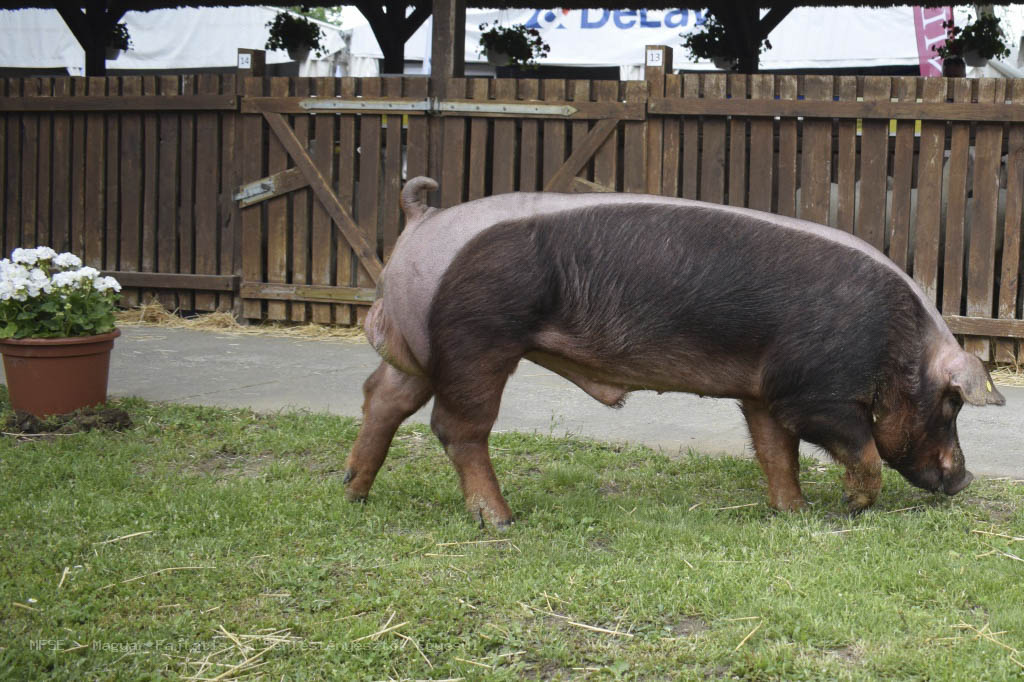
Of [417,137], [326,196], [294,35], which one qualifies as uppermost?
[294,35]

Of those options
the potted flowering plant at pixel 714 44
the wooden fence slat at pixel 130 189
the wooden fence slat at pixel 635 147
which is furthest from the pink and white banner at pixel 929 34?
the wooden fence slat at pixel 130 189

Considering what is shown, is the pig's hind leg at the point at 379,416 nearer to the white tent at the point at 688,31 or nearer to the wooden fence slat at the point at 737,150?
the wooden fence slat at the point at 737,150

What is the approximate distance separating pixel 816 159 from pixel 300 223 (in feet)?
12.5

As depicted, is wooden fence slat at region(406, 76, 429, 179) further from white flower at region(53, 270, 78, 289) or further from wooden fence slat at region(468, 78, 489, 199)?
white flower at region(53, 270, 78, 289)

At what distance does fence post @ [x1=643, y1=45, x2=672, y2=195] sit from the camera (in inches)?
291

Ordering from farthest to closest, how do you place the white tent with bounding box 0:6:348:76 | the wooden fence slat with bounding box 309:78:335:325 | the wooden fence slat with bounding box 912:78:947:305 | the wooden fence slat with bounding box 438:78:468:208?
the white tent with bounding box 0:6:348:76
the wooden fence slat with bounding box 309:78:335:325
the wooden fence slat with bounding box 438:78:468:208
the wooden fence slat with bounding box 912:78:947:305

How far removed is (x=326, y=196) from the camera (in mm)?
8125

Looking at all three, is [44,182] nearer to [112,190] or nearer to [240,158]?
[112,190]

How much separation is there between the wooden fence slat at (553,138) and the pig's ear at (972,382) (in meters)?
4.46

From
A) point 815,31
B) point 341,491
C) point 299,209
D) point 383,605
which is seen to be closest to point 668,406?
point 341,491

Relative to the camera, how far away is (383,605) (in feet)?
9.86

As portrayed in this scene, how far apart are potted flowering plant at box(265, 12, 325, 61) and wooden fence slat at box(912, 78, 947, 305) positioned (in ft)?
25.3

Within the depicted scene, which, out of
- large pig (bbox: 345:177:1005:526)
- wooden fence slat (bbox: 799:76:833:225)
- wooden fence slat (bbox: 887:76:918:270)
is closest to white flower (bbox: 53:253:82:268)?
large pig (bbox: 345:177:1005:526)

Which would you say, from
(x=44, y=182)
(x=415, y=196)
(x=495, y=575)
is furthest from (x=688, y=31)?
(x=495, y=575)
